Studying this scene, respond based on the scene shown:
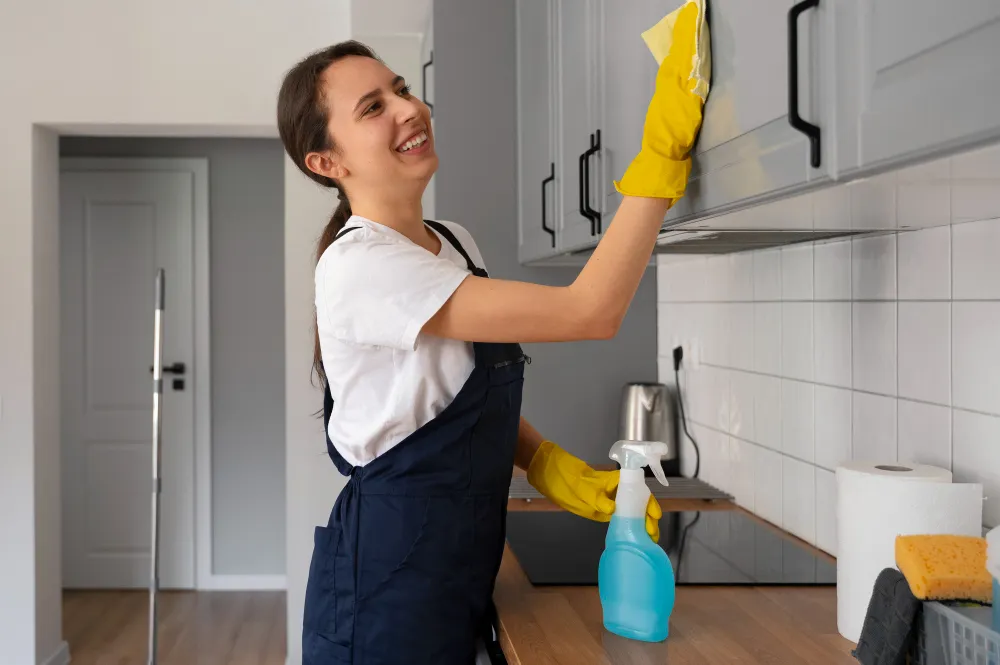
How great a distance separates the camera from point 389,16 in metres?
2.82

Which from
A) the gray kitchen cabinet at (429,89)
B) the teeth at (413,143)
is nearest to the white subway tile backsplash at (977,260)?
the teeth at (413,143)

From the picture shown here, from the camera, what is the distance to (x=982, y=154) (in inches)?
25.9

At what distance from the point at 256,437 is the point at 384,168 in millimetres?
3502

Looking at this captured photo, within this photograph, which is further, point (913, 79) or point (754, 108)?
point (754, 108)

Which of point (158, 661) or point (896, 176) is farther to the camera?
point (158, 661)

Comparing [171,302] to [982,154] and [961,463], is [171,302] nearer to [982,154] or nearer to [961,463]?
[961,463]

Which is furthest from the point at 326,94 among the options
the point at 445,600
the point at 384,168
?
the point at 445,600

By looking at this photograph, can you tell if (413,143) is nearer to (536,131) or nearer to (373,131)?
(373,131)

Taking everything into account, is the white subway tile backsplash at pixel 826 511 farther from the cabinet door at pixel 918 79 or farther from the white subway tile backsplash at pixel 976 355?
the cabinet door at pixel 918 79

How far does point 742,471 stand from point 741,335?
0.91ft

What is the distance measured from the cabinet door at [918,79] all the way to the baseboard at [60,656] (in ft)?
11.4

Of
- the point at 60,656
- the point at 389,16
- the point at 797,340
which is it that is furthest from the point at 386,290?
the point at 60,656

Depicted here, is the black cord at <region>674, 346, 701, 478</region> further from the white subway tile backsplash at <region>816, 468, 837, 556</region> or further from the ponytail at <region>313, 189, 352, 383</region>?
the ponytail at <region>313, 189, 352, 383</region>

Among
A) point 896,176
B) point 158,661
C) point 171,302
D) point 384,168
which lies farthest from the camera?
point 171,302
